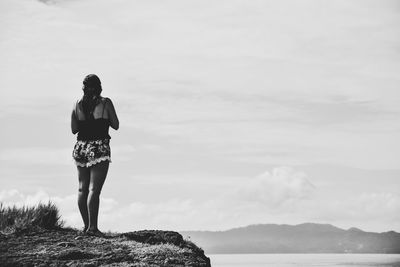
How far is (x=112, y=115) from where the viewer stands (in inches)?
468

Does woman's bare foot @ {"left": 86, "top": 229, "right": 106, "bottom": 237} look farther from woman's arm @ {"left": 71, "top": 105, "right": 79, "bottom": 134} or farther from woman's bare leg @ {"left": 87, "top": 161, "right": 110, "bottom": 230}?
woman's arm @ {"left": 71, "top": 105, "right": 79, "bottom": 134}

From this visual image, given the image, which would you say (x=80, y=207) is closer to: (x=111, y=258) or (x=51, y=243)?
(x=51, y=243)

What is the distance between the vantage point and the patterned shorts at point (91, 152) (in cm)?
1186

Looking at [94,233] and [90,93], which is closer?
[90,93]

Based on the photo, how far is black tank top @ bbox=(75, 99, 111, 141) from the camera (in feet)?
39.2

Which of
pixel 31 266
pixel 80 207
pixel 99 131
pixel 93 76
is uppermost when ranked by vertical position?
pixel 93 76

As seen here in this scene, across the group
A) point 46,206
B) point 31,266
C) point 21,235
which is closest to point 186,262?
point 31,266

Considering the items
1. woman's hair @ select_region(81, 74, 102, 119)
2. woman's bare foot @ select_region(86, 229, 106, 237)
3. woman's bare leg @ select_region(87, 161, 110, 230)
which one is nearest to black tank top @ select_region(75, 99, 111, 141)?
woman's hair @ select_region(81, 74, 102, 119)

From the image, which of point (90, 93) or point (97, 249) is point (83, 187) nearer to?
point (97, 249)

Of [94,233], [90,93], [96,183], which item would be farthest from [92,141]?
[94,233]

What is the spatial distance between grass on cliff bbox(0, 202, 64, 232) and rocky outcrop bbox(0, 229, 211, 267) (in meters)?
0.40

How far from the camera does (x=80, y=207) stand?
39.8 ft

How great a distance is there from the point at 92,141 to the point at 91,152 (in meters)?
0.20

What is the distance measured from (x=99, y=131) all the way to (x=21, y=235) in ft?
7.77
